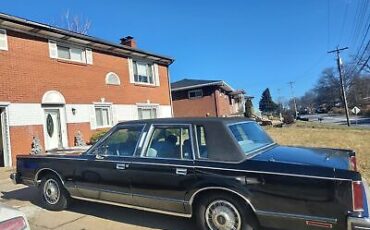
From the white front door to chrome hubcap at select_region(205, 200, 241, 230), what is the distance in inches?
467

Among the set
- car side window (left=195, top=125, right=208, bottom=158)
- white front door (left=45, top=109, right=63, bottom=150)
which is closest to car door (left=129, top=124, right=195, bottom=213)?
car side window (left=195, top=125, right=208, bottom=158)

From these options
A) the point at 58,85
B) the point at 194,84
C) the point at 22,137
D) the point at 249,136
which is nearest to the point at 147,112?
the point at 58,85

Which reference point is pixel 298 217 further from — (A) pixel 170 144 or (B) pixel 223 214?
(A) pixel 170 144

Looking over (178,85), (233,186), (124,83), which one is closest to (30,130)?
(124,83)

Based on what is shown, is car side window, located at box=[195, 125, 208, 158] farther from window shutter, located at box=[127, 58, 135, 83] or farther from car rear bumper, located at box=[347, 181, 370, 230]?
window shutter, located at box=[127, 58, 135, 83]

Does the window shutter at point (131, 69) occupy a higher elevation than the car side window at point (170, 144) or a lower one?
higher

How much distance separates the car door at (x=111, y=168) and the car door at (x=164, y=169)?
0.18 meters

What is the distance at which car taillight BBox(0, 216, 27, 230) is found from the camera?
9.00ft

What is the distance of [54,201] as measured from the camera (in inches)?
239

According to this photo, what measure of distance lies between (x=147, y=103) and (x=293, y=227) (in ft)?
60.1

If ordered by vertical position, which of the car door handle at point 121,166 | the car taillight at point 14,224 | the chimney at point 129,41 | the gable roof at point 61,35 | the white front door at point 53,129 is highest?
the chimney at point 129,41

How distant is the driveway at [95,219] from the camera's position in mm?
5129

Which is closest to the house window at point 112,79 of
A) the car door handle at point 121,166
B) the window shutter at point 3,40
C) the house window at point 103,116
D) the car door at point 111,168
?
the house window at point 103,116

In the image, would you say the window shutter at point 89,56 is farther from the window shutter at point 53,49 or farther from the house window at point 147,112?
the house window at point 147,112
